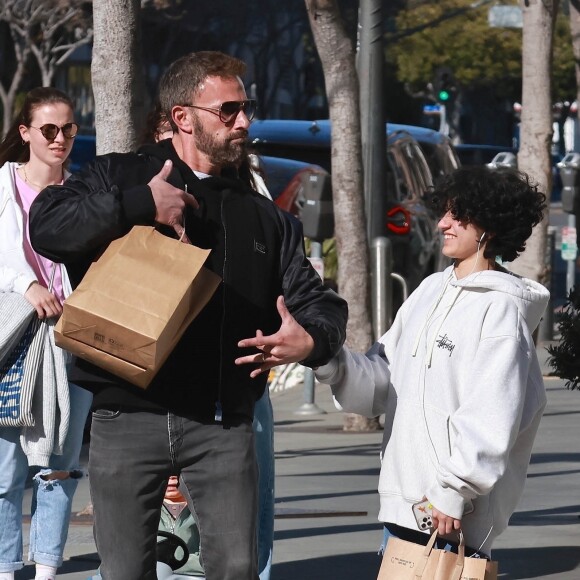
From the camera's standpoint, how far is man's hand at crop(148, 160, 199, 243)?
4246mm

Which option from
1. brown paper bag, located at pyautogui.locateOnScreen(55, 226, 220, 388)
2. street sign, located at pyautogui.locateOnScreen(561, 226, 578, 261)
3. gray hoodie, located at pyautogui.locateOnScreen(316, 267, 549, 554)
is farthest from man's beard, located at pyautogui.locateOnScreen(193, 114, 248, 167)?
street sign, located at pyautogui.locateOnScreen(561, 226, 578, 261)

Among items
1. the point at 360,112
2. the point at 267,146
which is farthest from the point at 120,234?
the point at 267,146

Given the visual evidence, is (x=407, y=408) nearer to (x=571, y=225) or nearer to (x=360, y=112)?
(x=360, y=112)

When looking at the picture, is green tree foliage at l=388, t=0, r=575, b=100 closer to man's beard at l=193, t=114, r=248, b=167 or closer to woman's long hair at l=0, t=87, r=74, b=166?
woman's long hair at l=0, t=87, r=74, b=166

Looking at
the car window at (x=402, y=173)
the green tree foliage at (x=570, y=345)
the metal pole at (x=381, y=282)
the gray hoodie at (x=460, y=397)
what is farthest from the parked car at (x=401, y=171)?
the gray hoodie at (x=460, y=397)

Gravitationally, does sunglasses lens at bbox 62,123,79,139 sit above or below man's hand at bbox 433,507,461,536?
above

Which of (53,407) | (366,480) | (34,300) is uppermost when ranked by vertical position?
(34,300)

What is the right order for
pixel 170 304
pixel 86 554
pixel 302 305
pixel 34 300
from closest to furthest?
1. pixel 170 304
2. pixel 302 305
3. pixel 34 300
4. pixel 86 554

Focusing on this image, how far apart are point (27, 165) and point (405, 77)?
6082 cm

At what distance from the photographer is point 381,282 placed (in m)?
13.0

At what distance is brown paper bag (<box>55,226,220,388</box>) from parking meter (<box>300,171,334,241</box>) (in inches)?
Answer: 333

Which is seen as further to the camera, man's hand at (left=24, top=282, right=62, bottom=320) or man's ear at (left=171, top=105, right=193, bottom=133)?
man's hand at (left=24, top=282, right=62, bottom=320)

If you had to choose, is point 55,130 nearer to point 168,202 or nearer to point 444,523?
point 168,202

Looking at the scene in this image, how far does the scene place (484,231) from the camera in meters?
4.81
